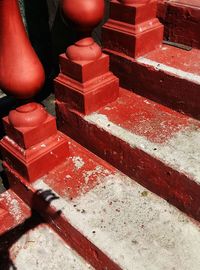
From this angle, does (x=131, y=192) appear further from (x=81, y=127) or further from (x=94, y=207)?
(x=81, y=127)

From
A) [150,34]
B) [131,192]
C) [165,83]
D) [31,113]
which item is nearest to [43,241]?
[131,192]

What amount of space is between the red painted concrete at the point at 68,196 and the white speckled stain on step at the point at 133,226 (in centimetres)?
5

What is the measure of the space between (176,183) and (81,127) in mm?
975

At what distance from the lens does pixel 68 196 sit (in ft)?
8.32

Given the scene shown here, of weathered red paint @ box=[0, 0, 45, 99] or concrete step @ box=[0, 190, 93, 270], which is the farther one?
concrete step @ box=[0, 190, 93, 270]

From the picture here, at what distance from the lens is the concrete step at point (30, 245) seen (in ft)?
7.99

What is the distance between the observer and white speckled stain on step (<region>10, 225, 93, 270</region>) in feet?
7.94

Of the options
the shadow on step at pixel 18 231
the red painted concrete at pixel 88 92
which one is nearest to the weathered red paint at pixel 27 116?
the red painted concrete at pixel 88 92

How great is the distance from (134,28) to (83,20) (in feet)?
1.98

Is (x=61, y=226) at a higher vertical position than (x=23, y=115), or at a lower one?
lower

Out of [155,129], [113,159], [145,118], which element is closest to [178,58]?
[145,118]

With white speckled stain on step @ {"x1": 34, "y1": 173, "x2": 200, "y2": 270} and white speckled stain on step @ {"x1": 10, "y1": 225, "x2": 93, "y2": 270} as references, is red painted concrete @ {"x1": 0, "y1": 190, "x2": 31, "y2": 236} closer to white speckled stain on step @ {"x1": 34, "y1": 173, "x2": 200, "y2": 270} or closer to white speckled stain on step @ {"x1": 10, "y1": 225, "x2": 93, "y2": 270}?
white speckled stain on step @ {"x1": 10, "y1": 225, "x2": 93, "y2": 270}

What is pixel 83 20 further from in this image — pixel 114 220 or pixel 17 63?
pixel 114 220

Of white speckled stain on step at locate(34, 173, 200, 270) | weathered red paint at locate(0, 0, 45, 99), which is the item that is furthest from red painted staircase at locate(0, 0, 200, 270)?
weathered red paint at locate(0, 0, 45, 99)
